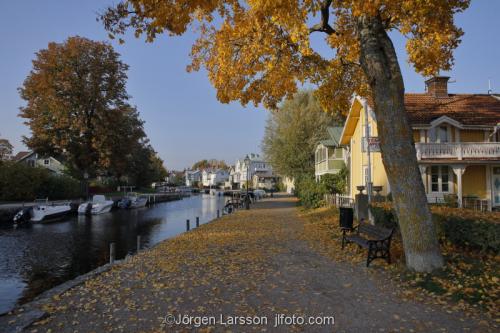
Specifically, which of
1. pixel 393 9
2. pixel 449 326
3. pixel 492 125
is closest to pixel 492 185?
pixel 492 125

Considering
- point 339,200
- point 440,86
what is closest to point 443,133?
point 440,86

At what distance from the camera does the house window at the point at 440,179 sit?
2247cm

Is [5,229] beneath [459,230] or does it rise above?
beneath

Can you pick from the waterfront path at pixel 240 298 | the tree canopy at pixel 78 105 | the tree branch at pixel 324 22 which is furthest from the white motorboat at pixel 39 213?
the tree branch at pixel 324 22

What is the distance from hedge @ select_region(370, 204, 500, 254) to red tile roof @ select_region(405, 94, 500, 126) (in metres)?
13.3

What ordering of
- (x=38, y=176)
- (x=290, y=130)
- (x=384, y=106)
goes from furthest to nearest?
(x=290, y=130)
(x=38, y=176)
(x=384, y=106)

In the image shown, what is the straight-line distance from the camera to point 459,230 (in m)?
8.88

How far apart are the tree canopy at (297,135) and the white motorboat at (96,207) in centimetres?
1991

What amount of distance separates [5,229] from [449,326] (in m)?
29.6

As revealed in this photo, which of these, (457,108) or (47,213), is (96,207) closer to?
(47,213)

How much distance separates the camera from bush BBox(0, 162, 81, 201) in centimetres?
3656

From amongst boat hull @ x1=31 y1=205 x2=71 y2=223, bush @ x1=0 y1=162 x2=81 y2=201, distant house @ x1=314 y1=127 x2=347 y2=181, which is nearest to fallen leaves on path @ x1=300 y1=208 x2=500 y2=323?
distant house @ x1=314 y1=127 x2=347 y2=181

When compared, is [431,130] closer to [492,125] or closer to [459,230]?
[492,125]

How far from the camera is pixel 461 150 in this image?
69.1 ft
